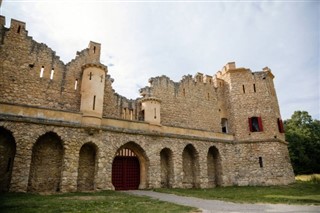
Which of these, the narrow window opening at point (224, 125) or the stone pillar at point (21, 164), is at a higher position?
the narrow window opening at point (224, 125)

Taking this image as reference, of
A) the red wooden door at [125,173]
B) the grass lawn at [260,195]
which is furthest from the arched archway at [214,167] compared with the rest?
the red wooden door at [125,173]

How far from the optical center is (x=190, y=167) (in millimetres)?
18562

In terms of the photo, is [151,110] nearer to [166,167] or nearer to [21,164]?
[166,167]

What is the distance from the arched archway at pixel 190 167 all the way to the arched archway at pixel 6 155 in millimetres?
11629

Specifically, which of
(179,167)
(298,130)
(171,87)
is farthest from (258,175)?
(298,130)

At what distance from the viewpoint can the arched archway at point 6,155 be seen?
36.8 ft

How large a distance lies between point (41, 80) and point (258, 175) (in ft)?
61.3

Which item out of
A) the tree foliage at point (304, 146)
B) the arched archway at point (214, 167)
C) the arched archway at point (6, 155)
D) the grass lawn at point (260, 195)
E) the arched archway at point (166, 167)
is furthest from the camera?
the tree foliage at point (304, 146)

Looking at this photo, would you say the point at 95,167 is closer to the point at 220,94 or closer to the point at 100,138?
the point at 100,138

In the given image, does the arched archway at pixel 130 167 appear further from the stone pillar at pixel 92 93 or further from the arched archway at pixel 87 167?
the stone pillar at pixel 92 93

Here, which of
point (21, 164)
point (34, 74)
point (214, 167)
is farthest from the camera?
point (214, 167)

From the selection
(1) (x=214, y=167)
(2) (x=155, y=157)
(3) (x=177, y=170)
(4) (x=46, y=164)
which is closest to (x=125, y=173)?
(2) (x=155, y=157)

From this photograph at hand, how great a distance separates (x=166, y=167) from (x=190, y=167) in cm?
251

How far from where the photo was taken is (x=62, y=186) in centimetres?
1187
